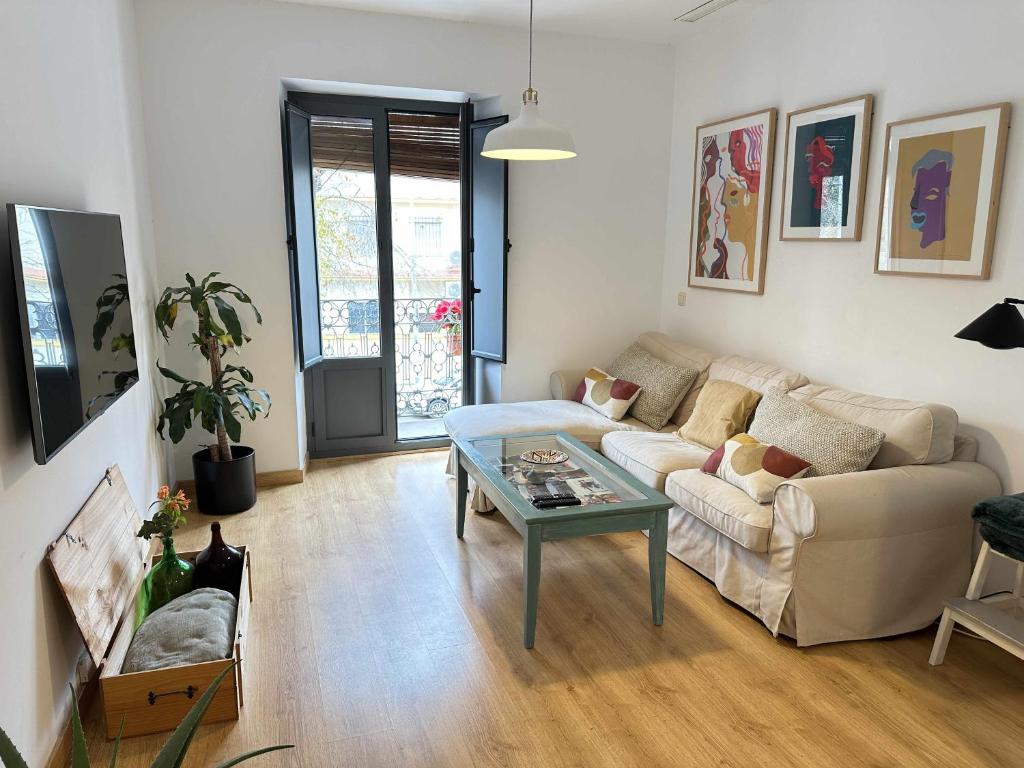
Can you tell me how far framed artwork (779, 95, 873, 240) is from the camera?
333cm

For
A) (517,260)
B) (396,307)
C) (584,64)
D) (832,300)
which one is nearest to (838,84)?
(832,300)

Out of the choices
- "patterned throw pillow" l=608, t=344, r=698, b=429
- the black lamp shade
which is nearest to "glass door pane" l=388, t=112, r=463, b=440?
"patterned throw pillow" l=608, t=344, r=698, b=429

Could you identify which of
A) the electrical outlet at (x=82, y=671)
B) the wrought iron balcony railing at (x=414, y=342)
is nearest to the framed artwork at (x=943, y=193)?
the wrought iron balcony railing at (x=414, y=342)

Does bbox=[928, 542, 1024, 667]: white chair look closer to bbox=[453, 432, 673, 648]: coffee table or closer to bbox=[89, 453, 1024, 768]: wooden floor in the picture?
bbox=[89, 453, 1024, 768]: wooden floor

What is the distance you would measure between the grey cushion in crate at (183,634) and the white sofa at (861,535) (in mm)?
1940

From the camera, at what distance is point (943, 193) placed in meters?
2.95

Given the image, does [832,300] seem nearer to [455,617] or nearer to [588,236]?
[588,236]

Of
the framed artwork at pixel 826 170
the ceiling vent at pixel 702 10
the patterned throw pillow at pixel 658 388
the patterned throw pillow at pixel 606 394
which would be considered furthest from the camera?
the patterned throw pillow at pixel 606 394

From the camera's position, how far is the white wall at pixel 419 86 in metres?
3.89

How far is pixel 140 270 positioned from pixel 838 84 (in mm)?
3556

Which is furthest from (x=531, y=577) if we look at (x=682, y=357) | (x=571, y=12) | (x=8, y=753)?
(x=571, y=12)

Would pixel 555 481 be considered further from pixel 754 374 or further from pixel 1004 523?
pixel 1004 523

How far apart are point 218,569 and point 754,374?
2.78 meters

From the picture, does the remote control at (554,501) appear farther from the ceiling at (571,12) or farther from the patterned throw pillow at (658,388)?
the ceiling at (571,12)
